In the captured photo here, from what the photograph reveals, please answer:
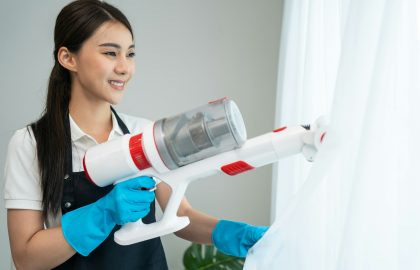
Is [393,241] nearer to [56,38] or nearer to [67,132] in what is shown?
[67,132]

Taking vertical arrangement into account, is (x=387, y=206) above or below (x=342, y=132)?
below

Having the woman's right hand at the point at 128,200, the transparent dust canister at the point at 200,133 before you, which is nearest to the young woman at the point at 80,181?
the woman's right hand at the point at 128,200

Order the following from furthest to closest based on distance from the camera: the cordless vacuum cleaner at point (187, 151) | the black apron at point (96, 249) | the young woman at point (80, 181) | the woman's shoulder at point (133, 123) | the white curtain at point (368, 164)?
the woman's shoulder at point (133, 123), the black apron at point (96, 249), the young woman at point (80, 181), the cordless vacuum cleaner at point (187, 151), the white curtain at point (368, 164)

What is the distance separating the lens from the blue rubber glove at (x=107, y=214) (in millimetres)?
1072

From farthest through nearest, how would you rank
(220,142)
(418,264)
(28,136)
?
(28,136), (220,142), (418,264)

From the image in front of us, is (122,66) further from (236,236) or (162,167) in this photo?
(236,236)

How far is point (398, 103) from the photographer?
814mm

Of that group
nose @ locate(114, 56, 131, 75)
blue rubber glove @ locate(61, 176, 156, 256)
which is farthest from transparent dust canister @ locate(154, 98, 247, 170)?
nose @ locate(114, 56, 131, 75)

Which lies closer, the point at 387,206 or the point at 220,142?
the point at 387,206

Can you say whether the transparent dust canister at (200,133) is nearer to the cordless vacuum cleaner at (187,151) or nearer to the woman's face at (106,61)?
the cordless vacuum cleaner at (187,151)

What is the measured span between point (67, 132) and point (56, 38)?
28cm

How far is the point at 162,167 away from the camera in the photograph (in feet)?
3.52

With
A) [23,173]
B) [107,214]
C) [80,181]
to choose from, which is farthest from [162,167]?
[23,173]

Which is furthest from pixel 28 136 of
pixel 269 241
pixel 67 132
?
pixel 269 241
